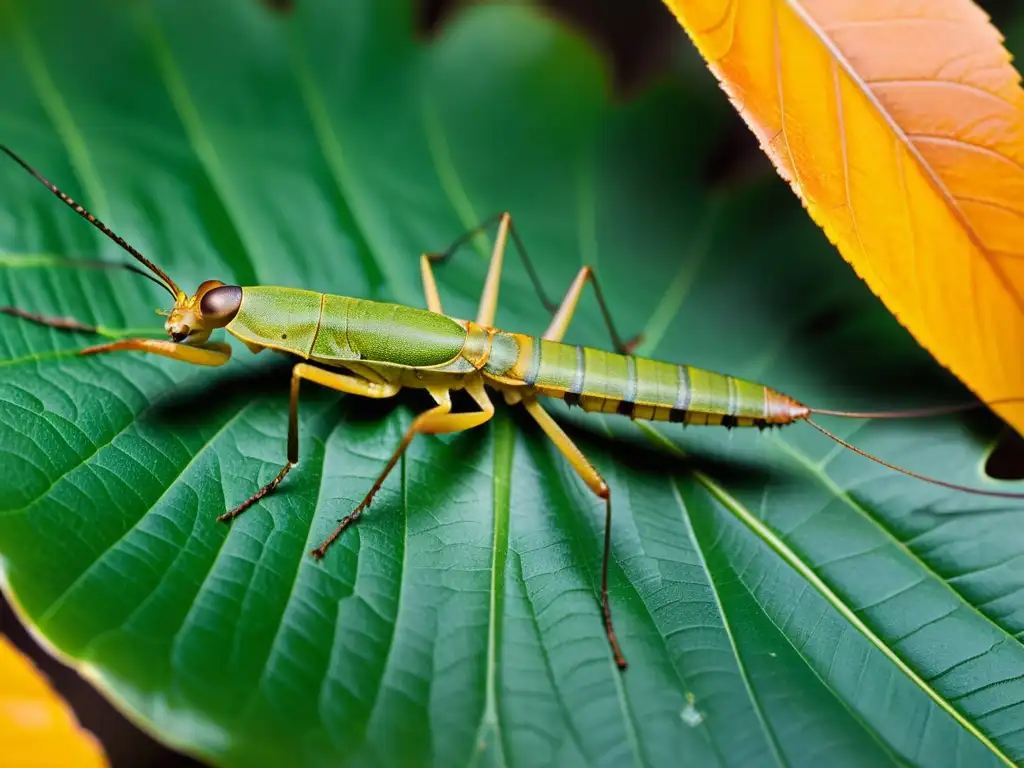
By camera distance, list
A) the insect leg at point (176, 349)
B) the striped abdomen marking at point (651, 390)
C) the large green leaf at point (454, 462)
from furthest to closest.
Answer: the striped abdomen marking at point (651, 390), the insect leg at point (176, 349), the large green leaf at point (454, 462)

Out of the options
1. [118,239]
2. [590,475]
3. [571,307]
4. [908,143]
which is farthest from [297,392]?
[908,143]

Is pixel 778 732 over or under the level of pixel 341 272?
under

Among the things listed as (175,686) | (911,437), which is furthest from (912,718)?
(175,686)

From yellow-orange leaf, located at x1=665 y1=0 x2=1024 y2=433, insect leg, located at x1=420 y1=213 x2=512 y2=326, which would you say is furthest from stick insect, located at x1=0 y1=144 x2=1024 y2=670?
yellow-orange leaf, located at x1=665 y1=0 x2=1024 y2=433

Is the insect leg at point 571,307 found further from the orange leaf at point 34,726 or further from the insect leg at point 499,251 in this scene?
the orange leaf at point 34,726

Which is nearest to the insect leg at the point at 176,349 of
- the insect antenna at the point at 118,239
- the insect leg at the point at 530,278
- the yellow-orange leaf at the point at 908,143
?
the insect antenna at the point at 118,239

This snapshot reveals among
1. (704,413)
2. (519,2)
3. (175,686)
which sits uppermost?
(519,2)

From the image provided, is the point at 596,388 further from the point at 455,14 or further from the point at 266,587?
the point at 455,14
